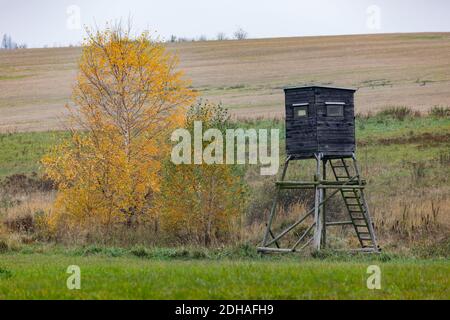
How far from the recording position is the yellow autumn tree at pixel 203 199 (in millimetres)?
32469

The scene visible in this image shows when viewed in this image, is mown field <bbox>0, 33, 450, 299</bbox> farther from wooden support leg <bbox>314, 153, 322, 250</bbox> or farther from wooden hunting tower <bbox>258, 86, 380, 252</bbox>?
wooden support leg <bbox>314, 153, 322, 250</bbox>

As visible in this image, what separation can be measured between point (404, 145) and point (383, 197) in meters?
10.8

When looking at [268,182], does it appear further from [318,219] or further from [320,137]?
[318,219]

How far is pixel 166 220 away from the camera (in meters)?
32.7

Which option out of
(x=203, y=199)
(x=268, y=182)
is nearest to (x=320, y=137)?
(x=203, y=199)

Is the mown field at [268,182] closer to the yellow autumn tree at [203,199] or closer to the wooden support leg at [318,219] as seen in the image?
the yellow autumn tree at [203,199]

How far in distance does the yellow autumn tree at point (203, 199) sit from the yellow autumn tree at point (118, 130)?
77.8 inches

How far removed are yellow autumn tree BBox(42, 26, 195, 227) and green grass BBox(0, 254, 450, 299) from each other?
544 inches

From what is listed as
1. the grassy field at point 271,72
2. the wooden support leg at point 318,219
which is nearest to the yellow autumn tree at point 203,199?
the wooden support leg at point 318,219

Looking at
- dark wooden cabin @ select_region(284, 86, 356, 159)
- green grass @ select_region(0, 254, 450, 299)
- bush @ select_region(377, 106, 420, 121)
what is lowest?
green grass @ select_region(0, 254, 450, 299)

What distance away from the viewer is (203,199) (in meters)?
32.6

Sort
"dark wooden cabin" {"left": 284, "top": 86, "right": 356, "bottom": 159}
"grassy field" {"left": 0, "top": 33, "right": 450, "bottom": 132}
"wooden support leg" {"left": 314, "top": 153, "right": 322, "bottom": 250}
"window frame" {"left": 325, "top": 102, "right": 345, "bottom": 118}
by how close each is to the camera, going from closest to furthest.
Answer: "wooden support leg" {"left": 314, "top": 153, "right": 322, "bottom": 250}, "dark wooden cabin" {"left": 284, "top": 86, "right": 356, "bottom": 159}, "window frame" {"left": 325, "top": 102, "right": 345, "bottom": 118}, "grassy field" {"left": 0, "top": 33, "right": 450, "bottom": 132}

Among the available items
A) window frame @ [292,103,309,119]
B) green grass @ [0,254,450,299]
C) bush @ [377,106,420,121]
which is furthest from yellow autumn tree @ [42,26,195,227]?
bush @ [377,106,420,121]

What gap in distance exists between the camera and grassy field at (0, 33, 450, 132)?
65.3 meters
